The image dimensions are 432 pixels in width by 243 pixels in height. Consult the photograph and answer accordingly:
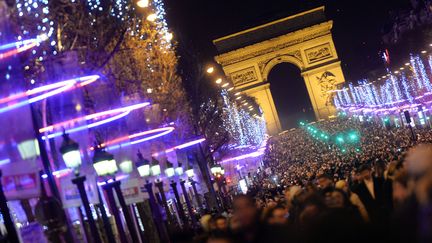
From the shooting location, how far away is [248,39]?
375 feet

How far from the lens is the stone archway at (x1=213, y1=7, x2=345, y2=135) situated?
110m

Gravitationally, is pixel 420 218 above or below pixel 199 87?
below

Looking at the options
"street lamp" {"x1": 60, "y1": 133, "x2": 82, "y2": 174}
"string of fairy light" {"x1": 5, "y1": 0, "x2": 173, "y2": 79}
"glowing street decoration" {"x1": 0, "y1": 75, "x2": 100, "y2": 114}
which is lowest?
"street lamp" {"x1": 60, "y1": 133, "x2": 82, "y2": 174}

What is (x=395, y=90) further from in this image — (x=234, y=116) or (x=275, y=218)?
(x=275, y=218)

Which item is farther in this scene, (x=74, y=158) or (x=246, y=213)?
(x=74, y=158)

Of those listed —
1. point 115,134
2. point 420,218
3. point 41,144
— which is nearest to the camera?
point 420,218

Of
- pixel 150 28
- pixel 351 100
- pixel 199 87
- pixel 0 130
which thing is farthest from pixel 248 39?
pixel 0 130

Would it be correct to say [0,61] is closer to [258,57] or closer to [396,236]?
[396,236]

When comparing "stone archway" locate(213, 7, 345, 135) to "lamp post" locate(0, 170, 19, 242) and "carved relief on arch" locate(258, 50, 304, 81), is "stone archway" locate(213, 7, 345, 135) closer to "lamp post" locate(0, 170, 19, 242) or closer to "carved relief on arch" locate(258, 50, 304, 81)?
"carved relief on arch" locate(258, 50, 304, 81)

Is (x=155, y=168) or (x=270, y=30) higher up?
(x=270, y=30)

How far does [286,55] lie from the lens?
375ft

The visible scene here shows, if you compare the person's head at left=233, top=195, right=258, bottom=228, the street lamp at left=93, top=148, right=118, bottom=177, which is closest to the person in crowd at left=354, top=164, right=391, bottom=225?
the person's head at left=233, top=195, right=258, bottom=228

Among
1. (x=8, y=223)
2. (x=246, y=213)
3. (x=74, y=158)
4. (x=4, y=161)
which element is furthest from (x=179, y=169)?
(x=246, y=213)

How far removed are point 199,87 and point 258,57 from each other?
6850 cm
